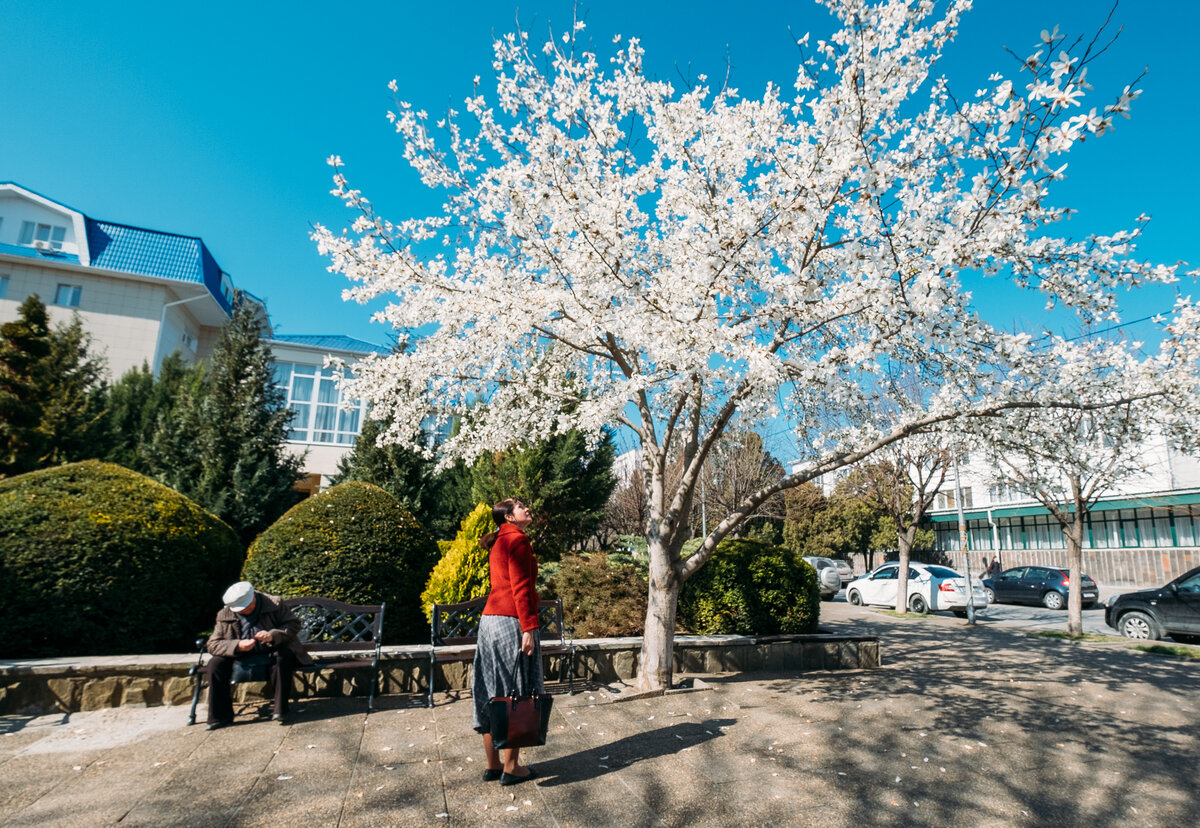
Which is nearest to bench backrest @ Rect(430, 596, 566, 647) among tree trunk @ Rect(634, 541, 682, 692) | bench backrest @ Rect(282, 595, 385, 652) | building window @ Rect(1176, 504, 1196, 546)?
bench backrest @ Rect(282, 595, 385, 652)

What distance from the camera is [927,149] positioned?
6016 millimetres

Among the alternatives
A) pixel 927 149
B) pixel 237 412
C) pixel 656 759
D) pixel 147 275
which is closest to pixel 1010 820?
pixel 656 759

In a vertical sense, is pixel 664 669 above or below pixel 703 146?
below

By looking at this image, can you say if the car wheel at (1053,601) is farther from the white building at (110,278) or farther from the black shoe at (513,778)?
the white building at (110,278)

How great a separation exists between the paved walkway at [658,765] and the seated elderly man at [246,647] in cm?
21

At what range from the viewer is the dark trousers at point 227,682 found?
505 centimetres

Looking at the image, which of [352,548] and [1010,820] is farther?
[352,548]

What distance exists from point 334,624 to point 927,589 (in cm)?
1677

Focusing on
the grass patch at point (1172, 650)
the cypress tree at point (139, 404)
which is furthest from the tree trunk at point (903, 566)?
the cypress tree at point (139, 404)

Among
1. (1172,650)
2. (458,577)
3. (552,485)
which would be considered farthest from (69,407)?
(1172,650)

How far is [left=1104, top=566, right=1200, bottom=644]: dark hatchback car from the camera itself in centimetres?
1118

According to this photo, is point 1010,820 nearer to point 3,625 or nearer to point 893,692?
point 893,692

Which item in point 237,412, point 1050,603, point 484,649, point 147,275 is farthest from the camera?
point 147,275

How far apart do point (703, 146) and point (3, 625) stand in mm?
8150
